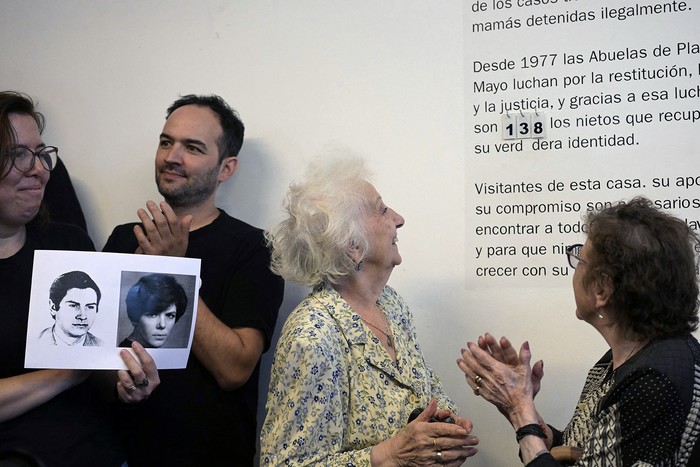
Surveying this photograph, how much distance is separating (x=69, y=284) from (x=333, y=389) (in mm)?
640

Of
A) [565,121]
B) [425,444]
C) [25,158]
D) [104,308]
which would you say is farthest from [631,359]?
[25,158]

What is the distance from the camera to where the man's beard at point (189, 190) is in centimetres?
238

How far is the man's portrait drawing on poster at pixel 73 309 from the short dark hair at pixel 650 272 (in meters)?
1.12

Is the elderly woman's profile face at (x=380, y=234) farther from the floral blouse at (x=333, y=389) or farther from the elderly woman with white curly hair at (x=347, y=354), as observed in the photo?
the floral blouse at (x=333, y=389)

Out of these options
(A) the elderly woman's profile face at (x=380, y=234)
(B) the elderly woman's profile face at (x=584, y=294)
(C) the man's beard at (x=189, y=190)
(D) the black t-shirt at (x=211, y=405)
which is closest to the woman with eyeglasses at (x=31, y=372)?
(D) the black t-shirt at (x=211, y=405)

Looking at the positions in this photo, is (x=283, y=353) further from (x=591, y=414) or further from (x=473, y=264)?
(x=473, y=264)

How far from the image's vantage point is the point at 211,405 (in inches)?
83.7

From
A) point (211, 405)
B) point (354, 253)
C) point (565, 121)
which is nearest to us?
point (354, 253)

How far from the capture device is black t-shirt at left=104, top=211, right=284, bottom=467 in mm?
2109

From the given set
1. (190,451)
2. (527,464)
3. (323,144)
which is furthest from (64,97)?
(527,464)

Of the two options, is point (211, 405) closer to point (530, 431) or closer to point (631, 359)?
point (530, 431)

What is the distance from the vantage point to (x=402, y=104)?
2.54 m

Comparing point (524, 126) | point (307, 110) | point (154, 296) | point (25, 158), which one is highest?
point (307, 110)

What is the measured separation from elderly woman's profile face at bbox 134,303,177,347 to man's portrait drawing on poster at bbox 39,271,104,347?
0.30 ft
